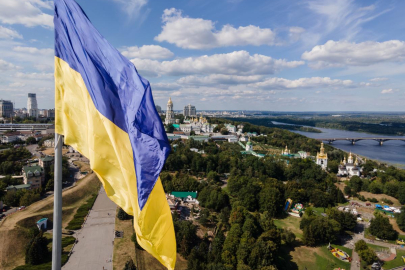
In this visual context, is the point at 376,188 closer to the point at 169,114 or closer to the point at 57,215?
the point at 57,215

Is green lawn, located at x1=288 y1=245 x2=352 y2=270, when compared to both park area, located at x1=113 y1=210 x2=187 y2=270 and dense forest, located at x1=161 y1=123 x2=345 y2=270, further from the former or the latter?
park area, located at x1=113 y1=210 x2=187 y2=270

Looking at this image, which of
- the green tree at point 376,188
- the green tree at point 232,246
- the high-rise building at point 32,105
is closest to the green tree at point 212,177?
the green tree at point 232,246

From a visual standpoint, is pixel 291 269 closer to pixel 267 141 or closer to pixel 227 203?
pixel 227 203

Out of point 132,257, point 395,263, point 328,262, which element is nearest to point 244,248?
point 328,262

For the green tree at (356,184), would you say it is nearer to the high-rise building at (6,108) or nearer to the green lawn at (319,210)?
the green lawn at (319,210)

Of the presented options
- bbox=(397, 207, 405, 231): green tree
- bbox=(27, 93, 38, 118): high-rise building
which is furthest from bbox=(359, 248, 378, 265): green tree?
bbox=(27, 93, 38, 118): high-rise building

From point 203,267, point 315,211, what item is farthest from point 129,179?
point 315,211
